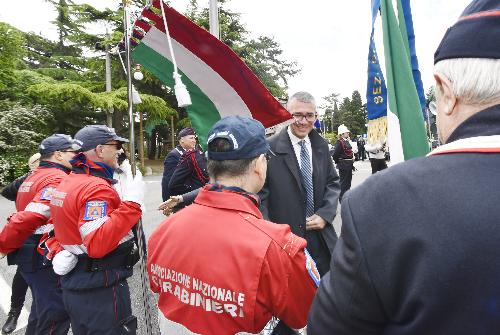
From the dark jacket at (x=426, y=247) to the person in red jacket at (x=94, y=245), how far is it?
175cm

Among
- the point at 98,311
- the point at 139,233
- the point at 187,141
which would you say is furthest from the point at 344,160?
the point at 98,311

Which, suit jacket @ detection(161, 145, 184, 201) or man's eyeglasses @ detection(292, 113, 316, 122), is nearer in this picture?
man's eyeglasses @ detection(292, 113, 316, 122)

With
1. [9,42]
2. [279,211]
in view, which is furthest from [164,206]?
[9,42]

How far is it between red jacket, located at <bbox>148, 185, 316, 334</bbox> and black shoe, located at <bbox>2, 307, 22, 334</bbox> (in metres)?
3.15

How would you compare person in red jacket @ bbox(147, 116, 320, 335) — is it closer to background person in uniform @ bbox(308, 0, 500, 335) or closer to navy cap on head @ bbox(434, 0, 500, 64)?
background person in uniform @ bbox(308, 0, 500, 335)

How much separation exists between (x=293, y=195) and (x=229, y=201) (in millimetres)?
1396

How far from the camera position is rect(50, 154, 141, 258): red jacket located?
223 cm

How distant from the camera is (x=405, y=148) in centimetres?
193

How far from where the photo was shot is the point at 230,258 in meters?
1.39

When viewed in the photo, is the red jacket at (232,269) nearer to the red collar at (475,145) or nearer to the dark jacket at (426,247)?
the dark jacket at (426,247)

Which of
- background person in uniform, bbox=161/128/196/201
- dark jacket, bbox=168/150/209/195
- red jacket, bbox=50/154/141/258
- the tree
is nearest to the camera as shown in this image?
red jacket, bbox=50/154/141/258

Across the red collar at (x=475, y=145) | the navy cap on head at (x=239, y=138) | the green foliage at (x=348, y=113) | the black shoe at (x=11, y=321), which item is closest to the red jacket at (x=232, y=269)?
the navy cap on head at (x=239, y=138)

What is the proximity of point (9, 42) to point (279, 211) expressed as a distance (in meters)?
22.4

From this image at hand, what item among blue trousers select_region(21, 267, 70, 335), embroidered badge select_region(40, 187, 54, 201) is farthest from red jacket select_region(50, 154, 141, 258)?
blue trousers select_region(21, 267, 70, 335)
